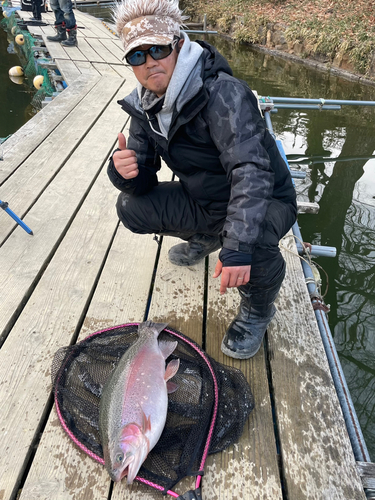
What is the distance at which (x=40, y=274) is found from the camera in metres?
2.60

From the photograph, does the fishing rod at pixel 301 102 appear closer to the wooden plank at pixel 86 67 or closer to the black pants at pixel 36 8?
the wooden plank at pixel 86 67

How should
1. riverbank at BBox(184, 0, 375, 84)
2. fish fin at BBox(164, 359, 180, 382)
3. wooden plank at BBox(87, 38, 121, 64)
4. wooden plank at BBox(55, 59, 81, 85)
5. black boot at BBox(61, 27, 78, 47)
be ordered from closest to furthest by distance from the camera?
fish fin at BBox(164, 359, 180, 382) → wooden plank at BBox(55, 59, 81, 85) → wooden plank at BBox(87, 38, 121, 64) → black boot at BBox(61, 27, 78, 47) → riverbank at BBox(184, 0, 375, 84)

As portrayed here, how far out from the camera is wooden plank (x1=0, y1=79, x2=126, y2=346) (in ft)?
8.08

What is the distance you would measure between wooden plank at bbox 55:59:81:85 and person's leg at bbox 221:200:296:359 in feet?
17.7

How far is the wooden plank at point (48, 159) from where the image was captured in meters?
3.27

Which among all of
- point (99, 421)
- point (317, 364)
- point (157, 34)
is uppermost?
point (157, 34)

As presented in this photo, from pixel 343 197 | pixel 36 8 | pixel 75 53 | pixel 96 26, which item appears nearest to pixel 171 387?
pixel 343 197

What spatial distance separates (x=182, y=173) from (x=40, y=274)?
1.24 m

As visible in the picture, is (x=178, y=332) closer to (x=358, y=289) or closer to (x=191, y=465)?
(x=191, y=465)

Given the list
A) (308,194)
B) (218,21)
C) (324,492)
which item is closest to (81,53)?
(308,194)

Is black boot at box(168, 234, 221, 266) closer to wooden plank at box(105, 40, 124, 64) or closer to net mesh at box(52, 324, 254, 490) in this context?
net mesh at box(52, 324, 254, 490)

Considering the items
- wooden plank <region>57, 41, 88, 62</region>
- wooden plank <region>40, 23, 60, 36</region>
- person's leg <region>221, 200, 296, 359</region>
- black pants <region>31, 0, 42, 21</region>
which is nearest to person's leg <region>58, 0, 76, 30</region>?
wooden plank <region>57, 41, 88, 62</region>

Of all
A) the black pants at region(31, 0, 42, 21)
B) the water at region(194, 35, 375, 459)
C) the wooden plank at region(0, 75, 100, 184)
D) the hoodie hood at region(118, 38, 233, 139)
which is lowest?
the water at region(194, 35, 375, 459)

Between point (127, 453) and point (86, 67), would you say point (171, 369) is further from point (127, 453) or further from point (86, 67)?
point (86, 67)
